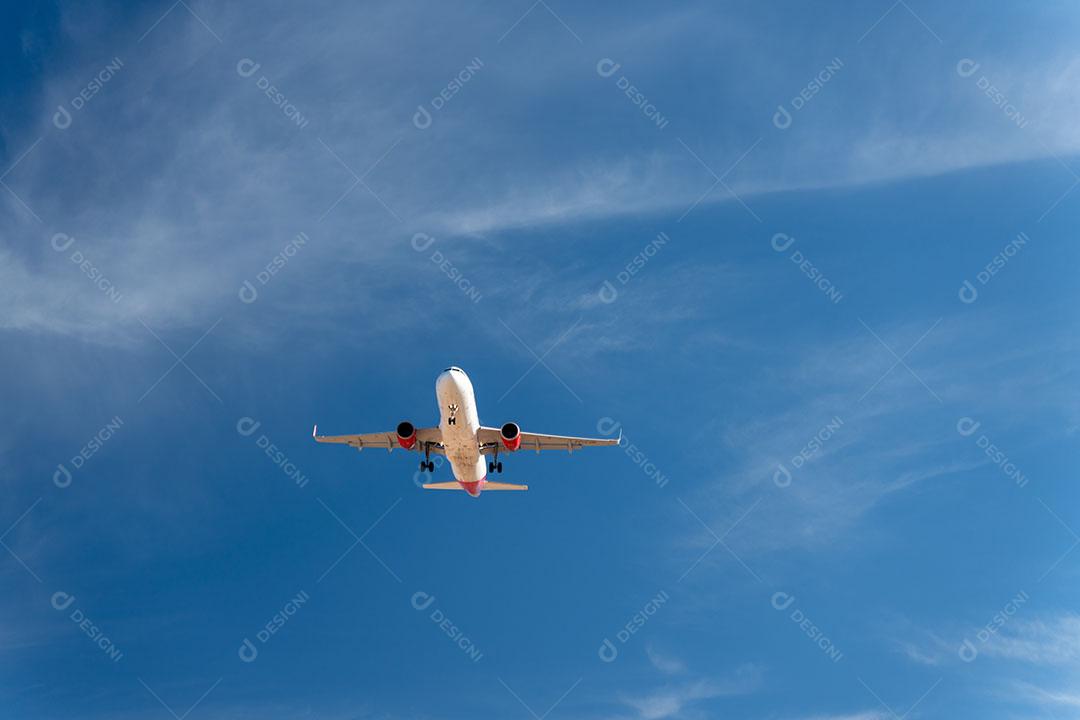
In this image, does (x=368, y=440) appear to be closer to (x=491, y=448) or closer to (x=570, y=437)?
(x=491, y=448)

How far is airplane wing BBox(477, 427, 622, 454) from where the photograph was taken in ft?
244

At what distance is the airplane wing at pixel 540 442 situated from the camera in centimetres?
7431

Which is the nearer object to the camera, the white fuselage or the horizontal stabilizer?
the white fuselage

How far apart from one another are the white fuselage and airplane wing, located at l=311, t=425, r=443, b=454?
136cm

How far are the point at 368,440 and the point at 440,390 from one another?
16.5 metres

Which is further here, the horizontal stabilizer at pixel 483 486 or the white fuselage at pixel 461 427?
the horizontal stabilizer at pixel 483 486

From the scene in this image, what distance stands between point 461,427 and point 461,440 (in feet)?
6.70

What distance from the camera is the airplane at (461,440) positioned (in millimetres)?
65812

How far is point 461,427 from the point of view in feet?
224

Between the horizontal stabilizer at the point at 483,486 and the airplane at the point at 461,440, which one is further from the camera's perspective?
the horizontal stabilizer at the point at 483,486

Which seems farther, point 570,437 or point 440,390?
→ point 570,437

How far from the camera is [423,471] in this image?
76.8 meters

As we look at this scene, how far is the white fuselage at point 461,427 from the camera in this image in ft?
Answer: 213

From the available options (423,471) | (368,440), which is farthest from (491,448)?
(368,440)
